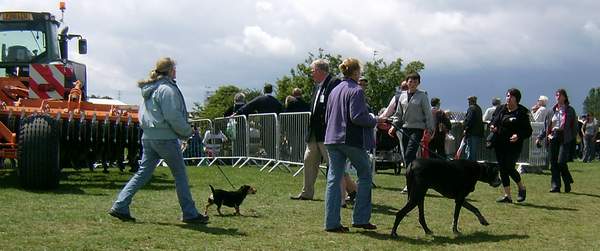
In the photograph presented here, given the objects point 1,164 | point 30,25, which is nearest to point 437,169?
point 30,25

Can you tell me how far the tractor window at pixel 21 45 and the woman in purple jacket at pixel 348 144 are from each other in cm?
834

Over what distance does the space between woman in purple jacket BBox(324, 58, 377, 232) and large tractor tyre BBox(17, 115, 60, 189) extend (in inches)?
172

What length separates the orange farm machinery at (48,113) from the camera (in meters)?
9.90

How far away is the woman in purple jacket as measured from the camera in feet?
23.3

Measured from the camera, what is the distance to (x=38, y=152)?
973 cm

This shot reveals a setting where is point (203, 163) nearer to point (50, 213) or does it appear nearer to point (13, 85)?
point (13, 85)

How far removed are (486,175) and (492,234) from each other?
616 millimetres

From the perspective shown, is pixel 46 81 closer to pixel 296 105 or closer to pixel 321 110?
pixel 296 105

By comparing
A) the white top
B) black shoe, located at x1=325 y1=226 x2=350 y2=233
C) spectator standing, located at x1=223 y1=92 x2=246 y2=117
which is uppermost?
spectator standing, located at x1=223 y1=92 x2=246 y2=117

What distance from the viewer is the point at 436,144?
48.4 feet

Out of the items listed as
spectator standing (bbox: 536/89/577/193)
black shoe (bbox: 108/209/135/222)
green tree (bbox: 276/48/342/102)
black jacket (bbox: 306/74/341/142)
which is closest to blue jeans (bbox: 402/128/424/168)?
black jacket (bbox: 306/74/341/142)

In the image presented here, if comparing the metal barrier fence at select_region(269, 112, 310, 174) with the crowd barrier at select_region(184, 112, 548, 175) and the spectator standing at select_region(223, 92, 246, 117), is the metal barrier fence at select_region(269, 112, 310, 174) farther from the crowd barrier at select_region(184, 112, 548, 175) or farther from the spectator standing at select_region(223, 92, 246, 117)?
the spectator standing at select_region(223, 92, 246, 117)

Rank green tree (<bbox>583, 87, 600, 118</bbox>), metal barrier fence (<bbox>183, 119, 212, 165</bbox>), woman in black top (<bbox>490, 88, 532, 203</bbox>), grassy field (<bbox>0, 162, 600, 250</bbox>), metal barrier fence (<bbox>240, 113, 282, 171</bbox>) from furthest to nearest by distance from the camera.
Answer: green tree (<bbox>583, 87, 600, 118</bbox>)
metal barrier fence (<bbox>183, 119, 212, 165</bbox>)
metal barrier fence (<bbox>240, 113, 282, 171</bbox>)
woman in black top (<bbox>490, 88, 532, 203</bbox>)
grassy field (<bbox>0, 162, 600, 250</bbox>)

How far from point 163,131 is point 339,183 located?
183 centimetres
